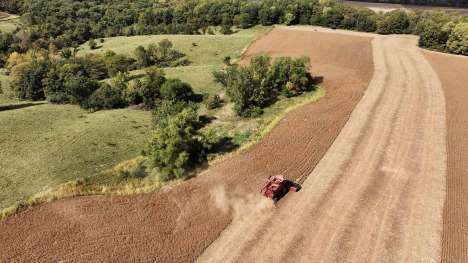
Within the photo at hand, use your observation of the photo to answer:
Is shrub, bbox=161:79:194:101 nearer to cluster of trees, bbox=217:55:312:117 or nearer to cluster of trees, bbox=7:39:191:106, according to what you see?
cluster of trees, bbox=7:39:191:106

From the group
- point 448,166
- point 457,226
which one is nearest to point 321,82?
point 448,166

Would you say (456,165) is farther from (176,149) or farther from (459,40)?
(459,40)

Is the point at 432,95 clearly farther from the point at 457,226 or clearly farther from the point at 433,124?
the point at 457,226

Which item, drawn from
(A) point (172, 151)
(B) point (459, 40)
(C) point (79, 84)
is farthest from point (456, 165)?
(C) point (79, 84)

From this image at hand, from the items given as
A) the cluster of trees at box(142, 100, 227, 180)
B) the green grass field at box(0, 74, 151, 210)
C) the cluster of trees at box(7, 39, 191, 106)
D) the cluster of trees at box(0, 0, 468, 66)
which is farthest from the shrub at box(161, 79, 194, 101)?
the cluster of trees at box(0, 0, 468, 66)

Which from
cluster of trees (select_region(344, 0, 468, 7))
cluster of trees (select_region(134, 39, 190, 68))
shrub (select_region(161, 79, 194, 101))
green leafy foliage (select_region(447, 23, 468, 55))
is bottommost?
shrub (select_region(161, 79, 194, 101))

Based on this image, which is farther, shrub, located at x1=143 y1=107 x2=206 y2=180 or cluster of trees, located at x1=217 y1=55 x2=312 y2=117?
cluster of trees, located at x1=217 y1=55 x2=312 y2=117
